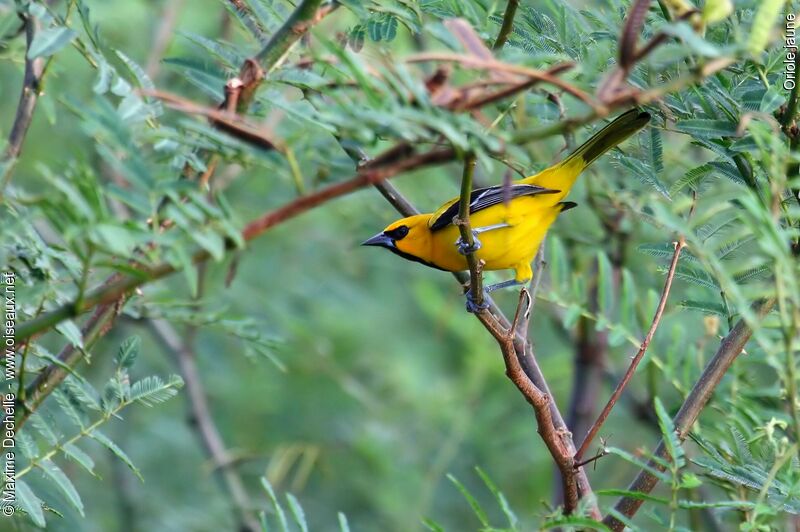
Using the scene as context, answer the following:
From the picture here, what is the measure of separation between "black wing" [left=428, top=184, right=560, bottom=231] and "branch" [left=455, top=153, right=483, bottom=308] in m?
1.31

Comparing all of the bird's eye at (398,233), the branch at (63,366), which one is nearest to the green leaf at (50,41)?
the branch at (63,366)

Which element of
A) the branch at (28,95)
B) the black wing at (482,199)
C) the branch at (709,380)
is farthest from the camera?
the black wing at (482,199)

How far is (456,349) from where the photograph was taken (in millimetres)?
6391

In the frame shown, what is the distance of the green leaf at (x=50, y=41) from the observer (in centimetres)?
190

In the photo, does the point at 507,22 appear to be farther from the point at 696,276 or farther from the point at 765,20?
the point at 696,276

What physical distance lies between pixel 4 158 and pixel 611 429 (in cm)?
441

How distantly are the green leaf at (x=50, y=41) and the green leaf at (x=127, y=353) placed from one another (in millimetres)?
778

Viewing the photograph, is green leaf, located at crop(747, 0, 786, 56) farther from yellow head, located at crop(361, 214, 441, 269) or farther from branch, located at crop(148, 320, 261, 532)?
branch, located at crop(148, 320, 261, 532)

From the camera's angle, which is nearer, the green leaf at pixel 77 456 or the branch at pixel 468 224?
the branch at pixel 468 224

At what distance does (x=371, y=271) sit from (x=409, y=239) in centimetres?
300

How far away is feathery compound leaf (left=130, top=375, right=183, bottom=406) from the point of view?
2326 millimetres

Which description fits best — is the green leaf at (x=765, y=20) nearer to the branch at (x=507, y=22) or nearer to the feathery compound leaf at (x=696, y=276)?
the branch at (x=507, y=22)

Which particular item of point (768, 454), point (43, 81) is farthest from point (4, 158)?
point (768, 454)

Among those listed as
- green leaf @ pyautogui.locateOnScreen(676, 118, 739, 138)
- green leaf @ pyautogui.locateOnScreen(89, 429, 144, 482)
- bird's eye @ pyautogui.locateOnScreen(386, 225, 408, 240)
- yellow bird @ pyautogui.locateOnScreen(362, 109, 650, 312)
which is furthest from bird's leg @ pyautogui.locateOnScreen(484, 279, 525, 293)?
green leaf @ pyautogui.locateOnScreen(89, 429, 144, 482)
